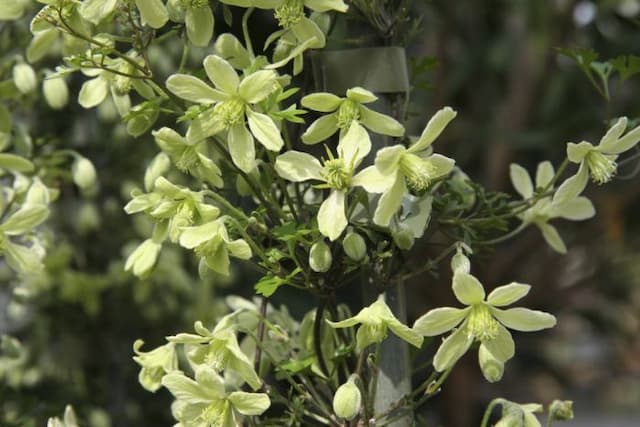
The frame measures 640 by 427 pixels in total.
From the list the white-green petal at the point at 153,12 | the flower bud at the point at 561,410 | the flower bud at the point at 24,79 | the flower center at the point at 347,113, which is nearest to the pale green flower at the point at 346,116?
the flower center at the point at 347,113

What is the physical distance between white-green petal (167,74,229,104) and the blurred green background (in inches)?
5.2

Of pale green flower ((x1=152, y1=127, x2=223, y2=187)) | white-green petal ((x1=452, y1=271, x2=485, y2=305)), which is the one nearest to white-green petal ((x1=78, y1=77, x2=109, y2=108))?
pale green flower ((x1=152, y1=127, x2=223, y2=187))

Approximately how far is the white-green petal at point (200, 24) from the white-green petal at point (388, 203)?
16 cm

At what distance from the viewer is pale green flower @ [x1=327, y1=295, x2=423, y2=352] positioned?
1.91ft

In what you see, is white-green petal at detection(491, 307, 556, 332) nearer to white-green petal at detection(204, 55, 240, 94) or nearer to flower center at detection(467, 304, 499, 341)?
flower center at detection(467, 304, 499, 341)

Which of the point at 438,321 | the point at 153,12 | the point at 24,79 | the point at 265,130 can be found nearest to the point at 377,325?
the point at 438,321

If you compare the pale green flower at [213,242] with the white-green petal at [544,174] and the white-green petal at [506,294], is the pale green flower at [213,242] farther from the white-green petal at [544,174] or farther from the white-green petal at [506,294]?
the white-green petal at [544,174]

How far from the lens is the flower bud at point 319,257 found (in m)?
0.61

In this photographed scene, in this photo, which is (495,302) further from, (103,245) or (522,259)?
(522,259)

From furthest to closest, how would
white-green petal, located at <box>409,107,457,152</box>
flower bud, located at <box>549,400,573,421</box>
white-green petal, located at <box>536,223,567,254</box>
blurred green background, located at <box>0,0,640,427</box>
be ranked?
blurred green background, located at <box>0,0,640,427</box>
white-green petal, located at <box>536,223,567,254</box>
flower bud, located at <box>549,400,573,421</box>
white-green petal, located at <box>409,107,457,152</box>

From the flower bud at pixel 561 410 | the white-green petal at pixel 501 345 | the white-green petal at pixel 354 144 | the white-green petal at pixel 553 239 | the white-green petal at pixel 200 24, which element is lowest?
the flower bud at pixel 561 410

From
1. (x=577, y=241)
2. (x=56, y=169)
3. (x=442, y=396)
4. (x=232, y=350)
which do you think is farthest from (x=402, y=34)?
(x=442, y=396)

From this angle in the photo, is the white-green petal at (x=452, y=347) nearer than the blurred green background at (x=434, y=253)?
Yes

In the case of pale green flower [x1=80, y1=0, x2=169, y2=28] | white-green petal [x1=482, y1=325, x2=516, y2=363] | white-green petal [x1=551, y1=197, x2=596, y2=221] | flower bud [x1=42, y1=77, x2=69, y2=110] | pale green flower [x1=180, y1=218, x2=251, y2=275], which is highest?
pale green flower [x1=80, y1=0, x2=169, y2=28]
